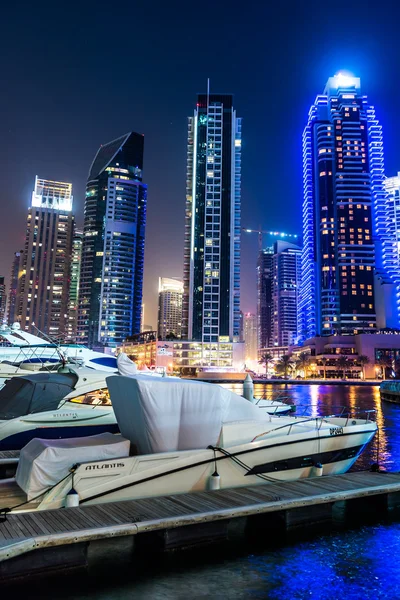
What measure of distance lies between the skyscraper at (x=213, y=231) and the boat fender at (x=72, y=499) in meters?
142

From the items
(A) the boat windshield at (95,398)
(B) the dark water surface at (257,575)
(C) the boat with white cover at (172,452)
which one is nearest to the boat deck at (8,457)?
(C) the boat with white cover at (172,452)

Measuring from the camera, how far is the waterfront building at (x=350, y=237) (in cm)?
17775

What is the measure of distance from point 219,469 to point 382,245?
629 ft

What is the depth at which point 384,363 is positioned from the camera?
489ft

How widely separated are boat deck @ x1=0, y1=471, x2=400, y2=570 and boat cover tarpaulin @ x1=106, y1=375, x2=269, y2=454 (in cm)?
123

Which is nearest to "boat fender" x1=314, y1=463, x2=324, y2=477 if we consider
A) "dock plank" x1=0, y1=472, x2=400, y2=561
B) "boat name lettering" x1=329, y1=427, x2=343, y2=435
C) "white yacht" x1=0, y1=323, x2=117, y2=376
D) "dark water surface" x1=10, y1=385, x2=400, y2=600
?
"dock plank" x1=0, y1=472, x2=400, y2=561

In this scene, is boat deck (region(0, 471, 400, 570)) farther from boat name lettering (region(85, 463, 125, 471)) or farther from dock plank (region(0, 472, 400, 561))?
boat name lettering (region(85, 463, 125, 471))

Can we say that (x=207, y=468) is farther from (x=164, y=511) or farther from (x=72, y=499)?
(x=72, y=499)

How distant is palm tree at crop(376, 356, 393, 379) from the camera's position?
148 metres

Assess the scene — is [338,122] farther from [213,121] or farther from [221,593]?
[221,593]

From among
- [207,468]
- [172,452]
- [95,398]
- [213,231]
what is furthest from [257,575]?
[213,231]

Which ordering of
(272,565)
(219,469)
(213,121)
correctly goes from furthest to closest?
(213,121) < (219,469) < (272,565)

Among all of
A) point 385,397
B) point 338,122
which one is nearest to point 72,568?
point 385,397

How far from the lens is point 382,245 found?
183500 millimetres
